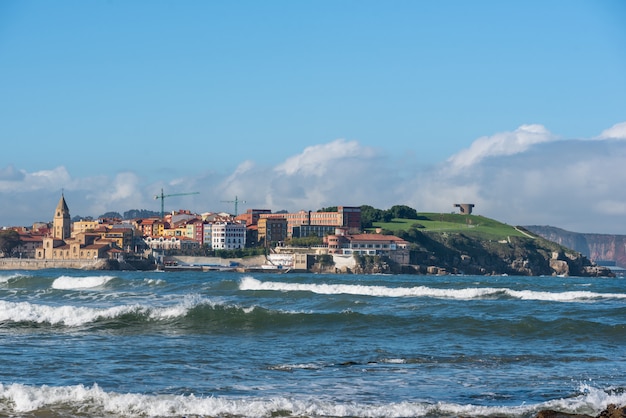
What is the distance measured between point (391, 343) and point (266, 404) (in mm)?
8426

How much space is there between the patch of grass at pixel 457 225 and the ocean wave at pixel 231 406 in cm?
13775

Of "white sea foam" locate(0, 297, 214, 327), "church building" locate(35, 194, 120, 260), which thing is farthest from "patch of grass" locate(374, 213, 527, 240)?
"white sea foam" locate(0, 297, 214, 327)

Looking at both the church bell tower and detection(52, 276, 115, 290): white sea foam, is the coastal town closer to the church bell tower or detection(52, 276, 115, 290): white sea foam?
the church bell tower

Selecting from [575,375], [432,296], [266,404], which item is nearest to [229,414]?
[266,404]

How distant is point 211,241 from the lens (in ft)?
470

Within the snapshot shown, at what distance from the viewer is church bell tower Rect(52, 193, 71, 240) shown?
459 ft

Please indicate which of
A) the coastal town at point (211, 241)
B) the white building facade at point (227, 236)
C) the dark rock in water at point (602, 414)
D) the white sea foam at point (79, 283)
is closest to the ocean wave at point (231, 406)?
the dark rock in water at point (602, 414)

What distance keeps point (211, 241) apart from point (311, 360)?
410 ft

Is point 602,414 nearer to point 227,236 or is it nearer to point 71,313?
point 71,313

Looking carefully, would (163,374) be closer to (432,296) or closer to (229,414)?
Answer: (229,414)

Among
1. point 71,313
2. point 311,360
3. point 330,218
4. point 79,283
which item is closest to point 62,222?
point 330,218

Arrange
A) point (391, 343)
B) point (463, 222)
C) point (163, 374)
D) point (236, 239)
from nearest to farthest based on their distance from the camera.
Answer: point (163, 374) < point (391, 343) < point (236, 239) < point (463, 222)

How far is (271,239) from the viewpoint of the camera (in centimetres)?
14688

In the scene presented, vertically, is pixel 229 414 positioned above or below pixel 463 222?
below
